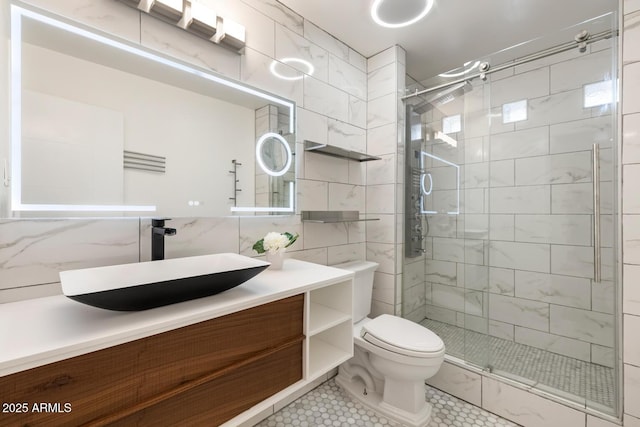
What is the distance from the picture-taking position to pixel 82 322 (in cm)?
82

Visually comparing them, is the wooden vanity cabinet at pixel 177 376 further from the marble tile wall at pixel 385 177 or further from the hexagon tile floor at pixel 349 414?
the marble tile wall at pixel 385 177

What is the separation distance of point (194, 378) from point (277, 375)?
0.37 m

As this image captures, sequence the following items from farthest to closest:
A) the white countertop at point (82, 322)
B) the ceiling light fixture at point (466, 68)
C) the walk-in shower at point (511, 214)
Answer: the ceiling light fixture at point (466, 68) < the walk-in shower at point (511, 214) < the white countertop at point (82, 322)

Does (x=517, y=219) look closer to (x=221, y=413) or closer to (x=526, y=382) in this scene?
(x=526, y=382)

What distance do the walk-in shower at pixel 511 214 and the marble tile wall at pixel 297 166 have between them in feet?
1.19

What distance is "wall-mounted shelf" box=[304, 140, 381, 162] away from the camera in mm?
1832

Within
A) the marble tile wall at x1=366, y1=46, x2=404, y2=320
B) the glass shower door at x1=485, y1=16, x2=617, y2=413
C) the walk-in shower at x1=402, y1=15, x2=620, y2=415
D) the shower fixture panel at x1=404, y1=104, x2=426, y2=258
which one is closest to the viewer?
the glass shower door at x1=485, y1=16, x2=617, y2=413

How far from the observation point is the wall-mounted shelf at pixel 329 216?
1861mm

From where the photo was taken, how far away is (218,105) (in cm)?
149

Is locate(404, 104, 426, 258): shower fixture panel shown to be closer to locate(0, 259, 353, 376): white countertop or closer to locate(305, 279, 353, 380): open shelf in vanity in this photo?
locate(305, 279, 353, 380): open shelf in vanity

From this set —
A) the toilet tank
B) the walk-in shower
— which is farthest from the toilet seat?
the walk-in shower

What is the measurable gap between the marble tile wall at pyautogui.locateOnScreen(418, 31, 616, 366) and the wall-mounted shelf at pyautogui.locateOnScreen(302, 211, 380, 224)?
703mm

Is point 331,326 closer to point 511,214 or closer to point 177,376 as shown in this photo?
point 177,376

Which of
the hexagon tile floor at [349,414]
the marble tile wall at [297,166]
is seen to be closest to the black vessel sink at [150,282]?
the marble tile wall at [297,166]
